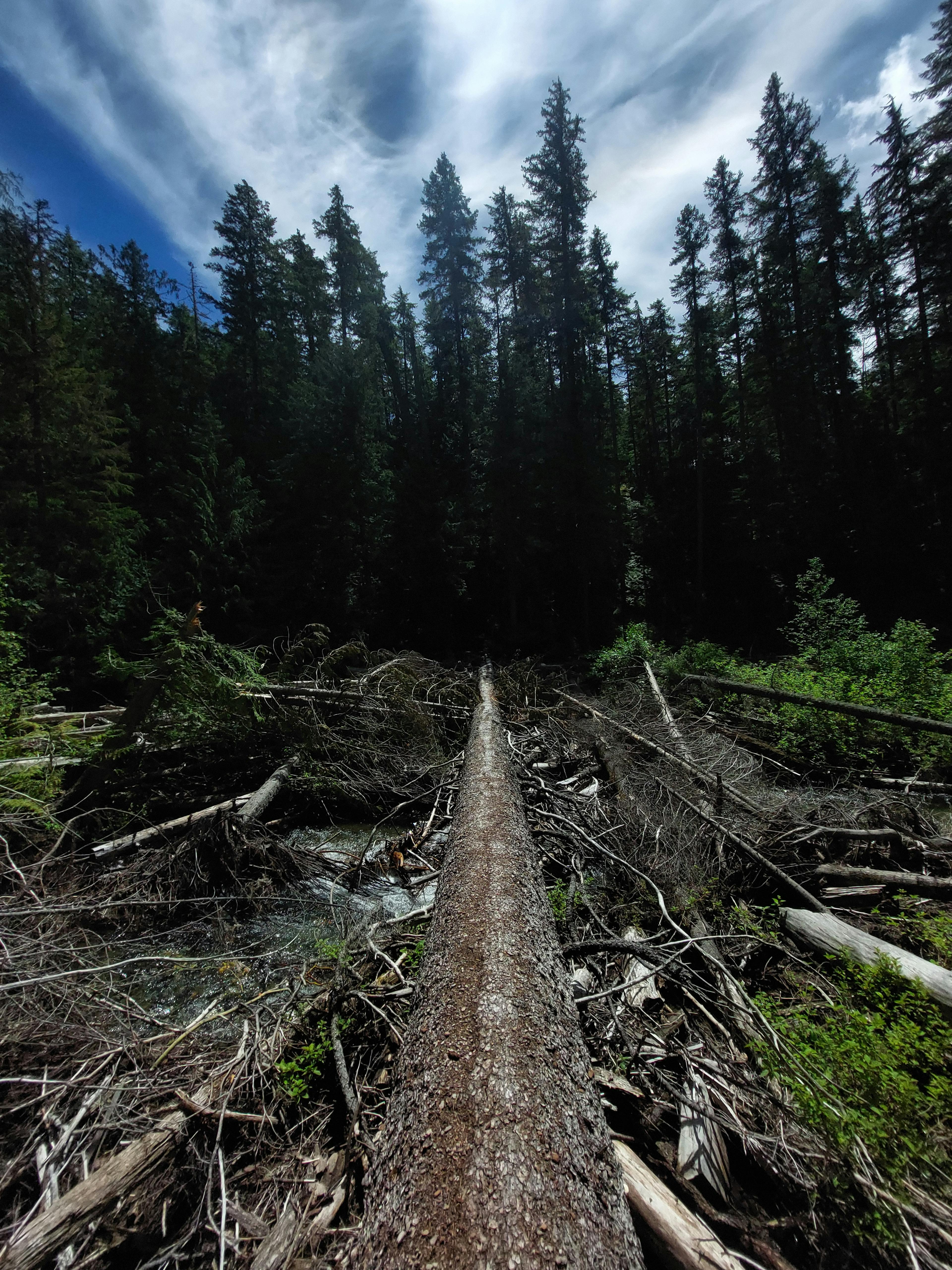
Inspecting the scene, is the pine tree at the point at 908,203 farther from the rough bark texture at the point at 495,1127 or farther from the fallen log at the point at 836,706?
the rough bark texture at the point at 495,1127

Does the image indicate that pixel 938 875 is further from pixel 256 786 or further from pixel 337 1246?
pixel 256 786

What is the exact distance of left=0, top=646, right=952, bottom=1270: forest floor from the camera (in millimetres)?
1635

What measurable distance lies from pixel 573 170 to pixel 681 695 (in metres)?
21.4

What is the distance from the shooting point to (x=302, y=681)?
766cm

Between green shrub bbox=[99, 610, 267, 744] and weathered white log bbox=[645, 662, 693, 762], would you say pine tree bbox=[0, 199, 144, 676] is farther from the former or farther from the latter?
weathered white log bbox=[645, 662, 693, 762]

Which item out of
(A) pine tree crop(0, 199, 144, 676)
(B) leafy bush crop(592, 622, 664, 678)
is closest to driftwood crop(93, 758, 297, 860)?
(B) leafy bush crop(592, 622, 664, 678)

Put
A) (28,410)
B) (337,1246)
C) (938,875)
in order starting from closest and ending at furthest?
(337,1246) < (938,875) < (28,410)

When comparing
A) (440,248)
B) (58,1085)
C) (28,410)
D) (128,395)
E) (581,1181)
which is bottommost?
(58,1085)

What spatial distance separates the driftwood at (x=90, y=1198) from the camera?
1452mm

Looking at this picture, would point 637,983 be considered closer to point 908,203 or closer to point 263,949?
point 263,949

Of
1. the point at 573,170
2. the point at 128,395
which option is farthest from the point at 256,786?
the point at 573,170

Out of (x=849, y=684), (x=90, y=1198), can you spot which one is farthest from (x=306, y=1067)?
(x=849, y=684)

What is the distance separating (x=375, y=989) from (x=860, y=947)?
2.71 metres

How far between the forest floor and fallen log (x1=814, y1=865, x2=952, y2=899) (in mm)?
25
